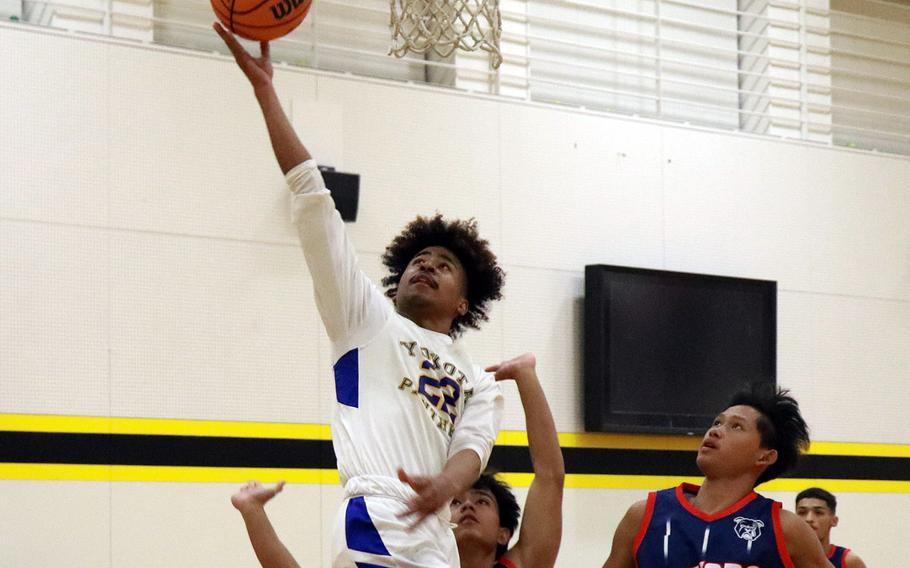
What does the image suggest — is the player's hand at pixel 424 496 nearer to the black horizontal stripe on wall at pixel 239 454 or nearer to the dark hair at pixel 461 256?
the dark hair at pixel 461 256

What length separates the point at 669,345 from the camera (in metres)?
8.97

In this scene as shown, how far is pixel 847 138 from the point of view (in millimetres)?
10664

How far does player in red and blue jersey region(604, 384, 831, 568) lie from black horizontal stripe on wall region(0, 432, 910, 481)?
2.58 m

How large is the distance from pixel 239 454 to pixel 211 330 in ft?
2.48

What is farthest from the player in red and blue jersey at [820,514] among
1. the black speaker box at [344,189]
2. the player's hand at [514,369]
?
the player's hand at [514,369]

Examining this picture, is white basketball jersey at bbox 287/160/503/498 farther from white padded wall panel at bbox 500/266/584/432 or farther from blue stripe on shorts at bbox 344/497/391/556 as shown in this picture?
white padded wall panel at bbox 500/266/584/432

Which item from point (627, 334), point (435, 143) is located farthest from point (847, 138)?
point (435, 143)

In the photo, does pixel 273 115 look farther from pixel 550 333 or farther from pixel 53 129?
pixel 550 333

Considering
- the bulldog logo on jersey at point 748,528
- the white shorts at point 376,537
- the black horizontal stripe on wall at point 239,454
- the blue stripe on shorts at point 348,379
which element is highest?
the blue stripe on shorts at point 348,379

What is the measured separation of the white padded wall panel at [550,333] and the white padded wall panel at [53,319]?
8.85 ft

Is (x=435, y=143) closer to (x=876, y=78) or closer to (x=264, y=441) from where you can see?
(x=264, y=441)

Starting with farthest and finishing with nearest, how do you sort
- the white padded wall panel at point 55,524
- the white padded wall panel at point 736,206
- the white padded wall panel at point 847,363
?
the white padded wall panel at point 847,363
the white padded wall panel at point 736,206
the white padded wall panel at point 55,524

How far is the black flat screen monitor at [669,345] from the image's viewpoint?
873 centimetres

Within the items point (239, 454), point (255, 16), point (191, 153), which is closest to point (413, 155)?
point (191, 153)
